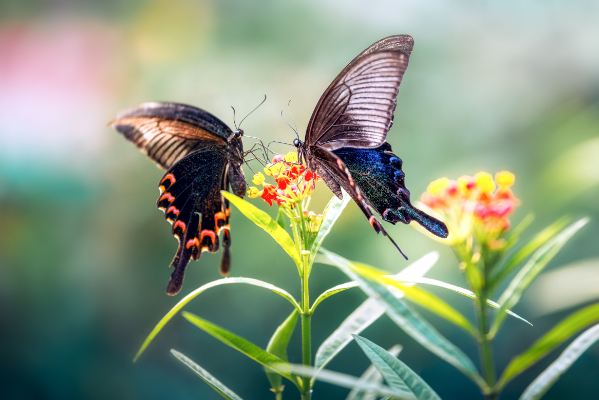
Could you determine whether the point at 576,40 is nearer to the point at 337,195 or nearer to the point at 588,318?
the point at 337,195

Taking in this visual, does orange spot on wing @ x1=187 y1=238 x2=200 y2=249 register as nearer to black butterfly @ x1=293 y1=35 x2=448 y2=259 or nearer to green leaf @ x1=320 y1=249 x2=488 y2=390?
black butterfly @ x1=293 y1=35 x2=448 y2=259

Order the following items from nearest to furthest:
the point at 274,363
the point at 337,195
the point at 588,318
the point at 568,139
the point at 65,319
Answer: the point at 588,318 < the point at 274,363 < the point at 337,195 < the point at 568,139 < the point at 65,319

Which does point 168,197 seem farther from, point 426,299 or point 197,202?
point 426,299

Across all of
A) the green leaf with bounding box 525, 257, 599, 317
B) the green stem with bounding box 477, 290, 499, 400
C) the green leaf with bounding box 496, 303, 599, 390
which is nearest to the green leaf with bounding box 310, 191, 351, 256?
the green stem with bounding box 477, 290, 499, 400

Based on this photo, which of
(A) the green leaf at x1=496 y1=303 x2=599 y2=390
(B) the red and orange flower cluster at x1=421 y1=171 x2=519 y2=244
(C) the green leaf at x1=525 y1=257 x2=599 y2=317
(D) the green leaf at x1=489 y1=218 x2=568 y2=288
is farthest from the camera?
(C) the green leaf at x1=525 y1=257 x2=599 y2=317

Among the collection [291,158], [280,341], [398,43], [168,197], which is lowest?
[280,341]

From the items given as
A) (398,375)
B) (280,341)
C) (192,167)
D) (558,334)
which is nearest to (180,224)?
(192,167)

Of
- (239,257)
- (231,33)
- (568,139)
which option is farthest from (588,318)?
(231,33)
